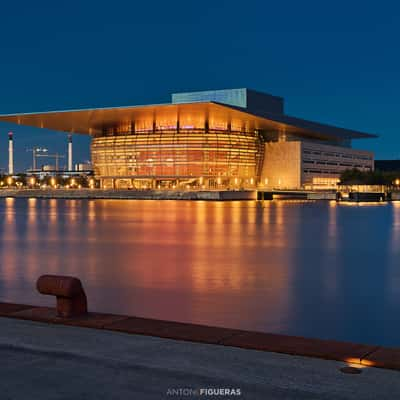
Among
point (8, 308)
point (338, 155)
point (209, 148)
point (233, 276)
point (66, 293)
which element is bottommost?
point (233, 276)

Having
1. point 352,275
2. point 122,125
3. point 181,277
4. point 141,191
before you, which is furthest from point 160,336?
point 122,125

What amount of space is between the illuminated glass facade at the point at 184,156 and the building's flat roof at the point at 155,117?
379 cm

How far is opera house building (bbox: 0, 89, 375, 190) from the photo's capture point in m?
Answer: 99.2

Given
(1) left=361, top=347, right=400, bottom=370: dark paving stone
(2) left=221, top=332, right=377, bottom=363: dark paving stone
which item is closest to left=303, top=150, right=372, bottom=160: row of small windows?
(2) left=221, top=332, right=377, bottom=363: dark paving stone

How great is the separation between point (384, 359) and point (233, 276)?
1000 centimetres

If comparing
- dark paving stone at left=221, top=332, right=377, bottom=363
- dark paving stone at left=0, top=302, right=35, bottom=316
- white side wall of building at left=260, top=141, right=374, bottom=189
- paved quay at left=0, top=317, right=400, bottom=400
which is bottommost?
dark paving stone at left=0, top=302, right=35, bottom=316

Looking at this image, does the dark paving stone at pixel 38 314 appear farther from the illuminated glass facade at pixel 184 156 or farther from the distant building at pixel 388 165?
the distant building at pixel 388 165

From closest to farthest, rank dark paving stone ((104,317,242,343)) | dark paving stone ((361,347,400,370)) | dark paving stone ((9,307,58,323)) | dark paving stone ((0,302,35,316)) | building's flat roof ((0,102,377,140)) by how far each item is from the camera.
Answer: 1. dark paving stone ((361,347,400,370))
2. dark paving stone ((104,317,242,343))
3. dark paving stone ((9,307,58,323))
4. dark paving stone ((0,302,35,316))
5. building's flat roof ((0,102,377,140))

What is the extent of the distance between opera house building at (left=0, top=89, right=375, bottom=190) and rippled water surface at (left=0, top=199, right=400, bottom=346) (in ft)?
223

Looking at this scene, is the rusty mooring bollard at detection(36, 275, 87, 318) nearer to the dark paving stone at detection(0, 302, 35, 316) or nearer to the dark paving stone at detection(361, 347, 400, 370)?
the dark paving stone at detection(0, 302, 35, 316)

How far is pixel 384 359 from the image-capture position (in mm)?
5414

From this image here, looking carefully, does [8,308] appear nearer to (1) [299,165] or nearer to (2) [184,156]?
(2) [184,156]

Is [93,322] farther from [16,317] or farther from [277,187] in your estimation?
[277,187]

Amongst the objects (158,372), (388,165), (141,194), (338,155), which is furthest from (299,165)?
(158,372)
